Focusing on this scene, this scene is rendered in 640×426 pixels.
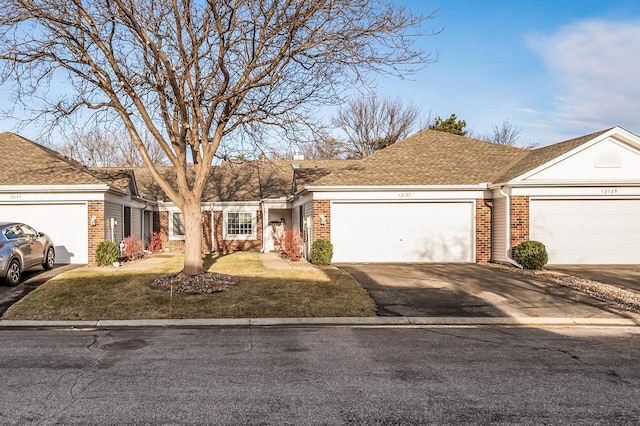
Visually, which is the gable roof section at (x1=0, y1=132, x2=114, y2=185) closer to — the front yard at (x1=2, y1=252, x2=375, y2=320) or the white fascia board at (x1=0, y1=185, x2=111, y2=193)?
the white fascia board at (x1=0, y1=185, x2=111, y2=193)

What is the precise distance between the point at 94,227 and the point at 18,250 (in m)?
4.82

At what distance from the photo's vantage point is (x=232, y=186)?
28.5m

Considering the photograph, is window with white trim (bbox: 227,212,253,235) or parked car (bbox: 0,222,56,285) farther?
window with white trim (bbox: 227,212,253,235)

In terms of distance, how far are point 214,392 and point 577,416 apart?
3.68 metres

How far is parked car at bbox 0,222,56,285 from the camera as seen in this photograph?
1298cm

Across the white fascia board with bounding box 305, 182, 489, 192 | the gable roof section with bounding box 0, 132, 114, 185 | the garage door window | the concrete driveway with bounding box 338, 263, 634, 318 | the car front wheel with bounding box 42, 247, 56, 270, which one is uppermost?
the gable roof section with bounding box 0, 132, 114, 185

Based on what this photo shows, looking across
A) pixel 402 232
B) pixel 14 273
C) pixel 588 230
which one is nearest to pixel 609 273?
pixel 588 230

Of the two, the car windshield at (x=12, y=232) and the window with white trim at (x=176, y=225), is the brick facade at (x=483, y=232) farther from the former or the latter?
the window with white trim at (x=176, y=225)

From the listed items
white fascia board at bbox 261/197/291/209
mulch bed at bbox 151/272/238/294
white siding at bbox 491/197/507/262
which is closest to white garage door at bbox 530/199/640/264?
white siding at bbox 491/197/507/262

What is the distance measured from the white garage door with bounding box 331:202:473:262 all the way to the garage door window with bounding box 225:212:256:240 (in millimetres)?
9063

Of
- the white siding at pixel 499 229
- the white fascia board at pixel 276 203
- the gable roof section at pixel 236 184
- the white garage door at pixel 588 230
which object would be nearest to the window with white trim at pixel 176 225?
the gable roof section at pixel 236 184

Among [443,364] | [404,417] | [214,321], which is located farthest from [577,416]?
[214,321]

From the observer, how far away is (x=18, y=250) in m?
13.6

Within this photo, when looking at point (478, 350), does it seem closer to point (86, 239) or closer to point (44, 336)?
point (44, 336)
